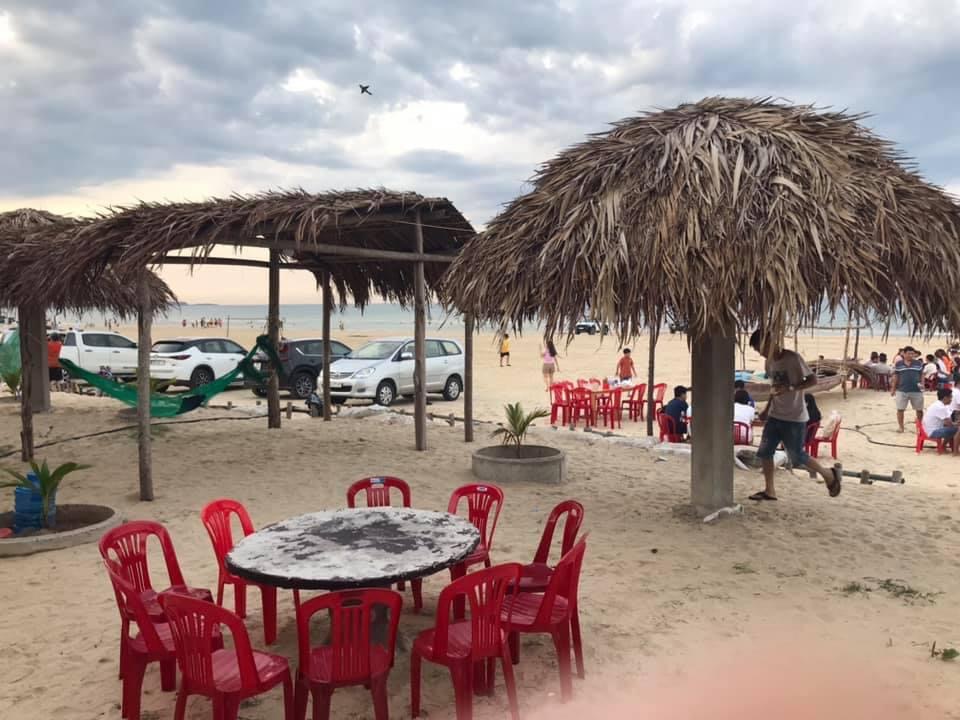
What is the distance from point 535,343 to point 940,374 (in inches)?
840

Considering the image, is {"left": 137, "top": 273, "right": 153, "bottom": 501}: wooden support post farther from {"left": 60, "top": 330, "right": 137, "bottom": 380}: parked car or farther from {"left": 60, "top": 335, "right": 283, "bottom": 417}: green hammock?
{"left": 60, "top": 330, "right": 137, "bottom": 380}: parked car

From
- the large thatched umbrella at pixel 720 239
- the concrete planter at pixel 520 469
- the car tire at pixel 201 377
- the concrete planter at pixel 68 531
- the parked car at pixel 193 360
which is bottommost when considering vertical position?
the concrete planter at pixel 68 531

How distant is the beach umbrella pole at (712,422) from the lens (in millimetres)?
5949

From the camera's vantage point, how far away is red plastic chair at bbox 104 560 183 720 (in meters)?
2.86

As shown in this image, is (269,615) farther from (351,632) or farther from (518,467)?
(518,467)

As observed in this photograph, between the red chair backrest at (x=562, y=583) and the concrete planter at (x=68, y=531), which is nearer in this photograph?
the red chair backrest at (x=562, y=583)

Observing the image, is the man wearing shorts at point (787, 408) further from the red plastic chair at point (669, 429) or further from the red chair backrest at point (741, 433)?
the red plastic chair at point (669, 429)

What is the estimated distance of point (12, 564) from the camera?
5.08 meters

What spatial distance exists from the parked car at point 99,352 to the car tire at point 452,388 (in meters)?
6.76

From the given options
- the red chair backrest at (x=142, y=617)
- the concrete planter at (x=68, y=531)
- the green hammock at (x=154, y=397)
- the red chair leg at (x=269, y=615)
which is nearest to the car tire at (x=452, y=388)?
the green hammock at (x=154, y=397)

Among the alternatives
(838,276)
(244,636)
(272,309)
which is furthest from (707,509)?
(272,309)

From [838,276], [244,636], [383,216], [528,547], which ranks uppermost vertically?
[383,216]

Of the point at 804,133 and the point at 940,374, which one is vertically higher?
the point at 804,133

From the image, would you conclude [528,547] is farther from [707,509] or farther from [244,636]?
[244,636]
